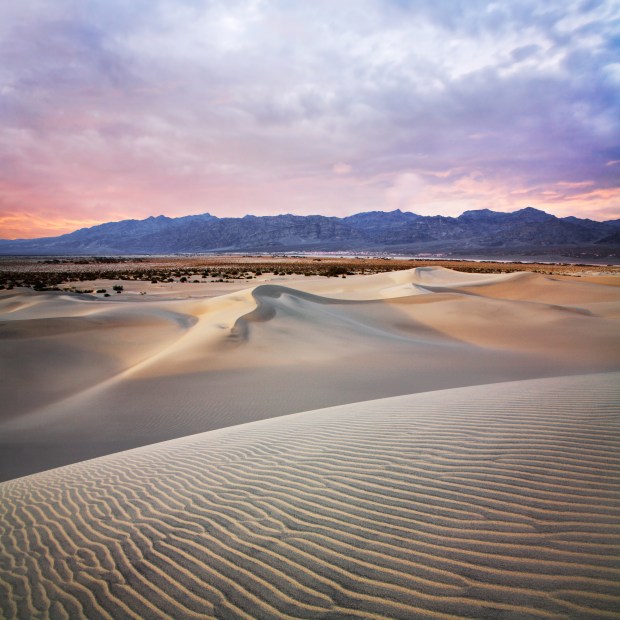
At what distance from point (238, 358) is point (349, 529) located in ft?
26.4

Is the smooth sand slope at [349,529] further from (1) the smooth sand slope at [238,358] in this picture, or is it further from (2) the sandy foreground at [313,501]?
(1) the smooth sand slope at [238,358]

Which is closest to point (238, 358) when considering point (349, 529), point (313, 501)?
point (313, 501)

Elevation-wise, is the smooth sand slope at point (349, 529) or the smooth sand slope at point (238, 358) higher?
the smooth sand slope at point (349, 529)

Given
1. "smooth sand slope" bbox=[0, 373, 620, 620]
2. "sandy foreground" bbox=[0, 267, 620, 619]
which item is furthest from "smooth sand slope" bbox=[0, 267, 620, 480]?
"smooth sand slope" bbox=[0, 373, 620, 620]

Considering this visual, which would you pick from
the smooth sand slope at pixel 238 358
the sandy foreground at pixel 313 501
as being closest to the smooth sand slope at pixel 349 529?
the sandy foreground at pixel 313 501

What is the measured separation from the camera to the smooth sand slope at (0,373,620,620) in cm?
182

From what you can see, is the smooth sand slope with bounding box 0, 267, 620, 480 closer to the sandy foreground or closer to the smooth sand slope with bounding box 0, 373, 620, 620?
the sandy foreground

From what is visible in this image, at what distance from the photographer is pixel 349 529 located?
2.34 meters

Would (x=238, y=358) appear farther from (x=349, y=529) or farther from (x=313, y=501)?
(x=349, y=529)

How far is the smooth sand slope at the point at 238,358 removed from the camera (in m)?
6.97

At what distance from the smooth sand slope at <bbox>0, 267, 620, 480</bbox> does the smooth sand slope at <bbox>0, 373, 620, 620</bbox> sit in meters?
3.08

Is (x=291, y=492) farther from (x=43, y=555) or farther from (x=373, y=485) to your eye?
(x=43, y=555)

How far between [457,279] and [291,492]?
106 ft

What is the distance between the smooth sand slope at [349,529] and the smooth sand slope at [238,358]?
308 cm
